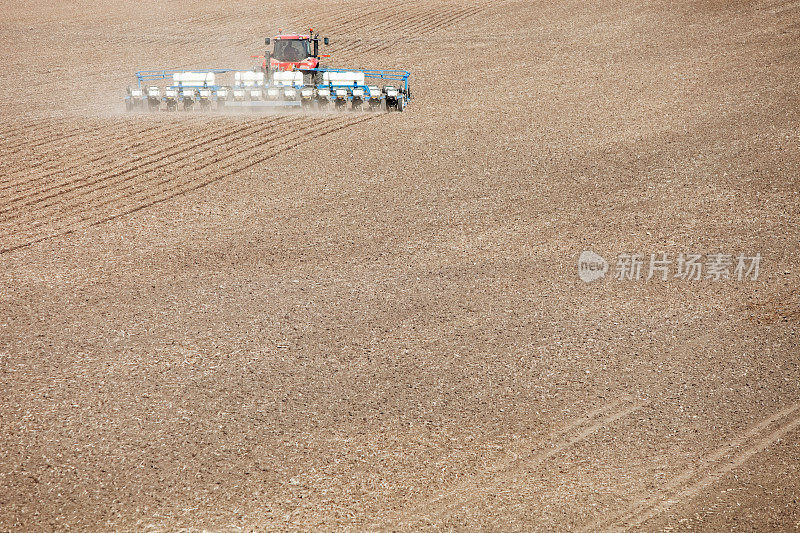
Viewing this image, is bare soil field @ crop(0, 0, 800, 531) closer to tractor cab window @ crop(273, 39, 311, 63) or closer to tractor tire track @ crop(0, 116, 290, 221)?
tractor tire track @ crop(0, 116, 290, 221)

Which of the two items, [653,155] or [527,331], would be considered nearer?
[527,331]

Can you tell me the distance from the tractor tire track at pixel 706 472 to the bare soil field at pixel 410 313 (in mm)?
29

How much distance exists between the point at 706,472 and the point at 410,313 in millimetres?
4305

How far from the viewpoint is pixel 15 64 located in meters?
24.7

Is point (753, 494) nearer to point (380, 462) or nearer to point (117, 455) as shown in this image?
point (380, 462)

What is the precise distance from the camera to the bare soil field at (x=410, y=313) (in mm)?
6859

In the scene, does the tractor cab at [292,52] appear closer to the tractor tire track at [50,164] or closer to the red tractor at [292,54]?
the red tractor at [292,54]

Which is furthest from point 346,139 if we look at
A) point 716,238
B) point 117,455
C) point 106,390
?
point 117,455

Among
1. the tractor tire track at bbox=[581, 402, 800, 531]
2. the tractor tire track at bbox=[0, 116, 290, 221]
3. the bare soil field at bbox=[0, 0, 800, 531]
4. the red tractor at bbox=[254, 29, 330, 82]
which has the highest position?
the red tractor at bbox=[254, 29, 330, 82]

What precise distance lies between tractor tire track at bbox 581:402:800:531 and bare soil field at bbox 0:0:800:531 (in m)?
0.03

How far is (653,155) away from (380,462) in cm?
1050

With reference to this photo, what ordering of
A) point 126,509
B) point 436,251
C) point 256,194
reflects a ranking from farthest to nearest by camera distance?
point 256,194 < point 436,251 < point 126,509

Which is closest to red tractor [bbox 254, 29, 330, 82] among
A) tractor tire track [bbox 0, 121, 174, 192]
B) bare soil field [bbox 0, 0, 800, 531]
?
bare soil field [bbox 0, 0, 800, 531]

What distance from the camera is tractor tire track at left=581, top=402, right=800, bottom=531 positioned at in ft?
21.2
